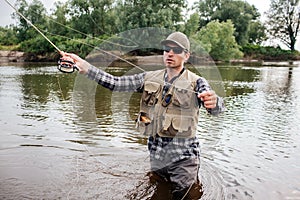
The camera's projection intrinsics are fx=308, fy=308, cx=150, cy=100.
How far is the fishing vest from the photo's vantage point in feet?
13.1

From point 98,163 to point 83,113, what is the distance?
4721 millimetres

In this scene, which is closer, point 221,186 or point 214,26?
point 221,186

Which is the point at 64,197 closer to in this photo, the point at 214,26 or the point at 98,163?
the point at 98,163

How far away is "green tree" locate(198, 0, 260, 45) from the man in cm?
6661

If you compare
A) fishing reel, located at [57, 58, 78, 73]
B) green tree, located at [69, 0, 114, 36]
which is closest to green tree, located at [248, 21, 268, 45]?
green tree, located at [69, 0, 114, 36]

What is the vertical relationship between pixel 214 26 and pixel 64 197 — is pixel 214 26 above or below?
above

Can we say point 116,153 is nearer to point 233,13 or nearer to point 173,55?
point 173,55

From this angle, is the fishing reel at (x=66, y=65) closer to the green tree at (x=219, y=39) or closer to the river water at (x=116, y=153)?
the river water at (x=116, y=153)

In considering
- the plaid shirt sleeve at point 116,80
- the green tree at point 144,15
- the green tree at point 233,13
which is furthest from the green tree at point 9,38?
the plaid shirt sleeve at point 116,80

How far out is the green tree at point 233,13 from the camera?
231 feet

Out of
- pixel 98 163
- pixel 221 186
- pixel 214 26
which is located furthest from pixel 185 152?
pixel 214 26

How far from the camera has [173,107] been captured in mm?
4051

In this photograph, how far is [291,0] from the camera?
78.4 meters

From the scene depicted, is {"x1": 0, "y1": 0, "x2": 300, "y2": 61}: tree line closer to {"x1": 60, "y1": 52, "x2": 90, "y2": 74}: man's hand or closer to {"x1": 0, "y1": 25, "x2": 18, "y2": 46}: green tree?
{"x1": 0, "y1": 25, "x2": 18, "y2": 46}: green tree
